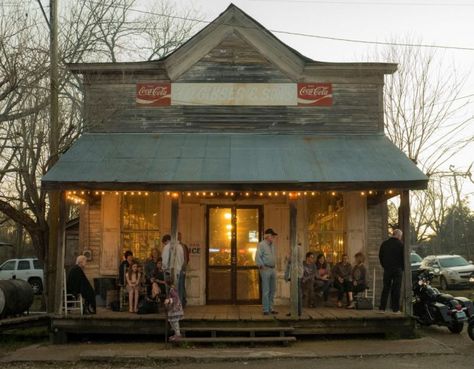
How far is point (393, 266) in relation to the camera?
1169 centimetres

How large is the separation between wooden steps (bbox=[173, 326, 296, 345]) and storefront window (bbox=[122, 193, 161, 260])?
3319mm

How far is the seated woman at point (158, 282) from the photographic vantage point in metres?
11.6

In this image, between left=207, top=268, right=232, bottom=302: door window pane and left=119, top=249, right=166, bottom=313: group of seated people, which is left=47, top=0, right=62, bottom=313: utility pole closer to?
left=119, top=249, right=166, bottom=313: group of seated people

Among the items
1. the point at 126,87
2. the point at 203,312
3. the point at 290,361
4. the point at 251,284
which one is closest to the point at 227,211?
the point at 251,284

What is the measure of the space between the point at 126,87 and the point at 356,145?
557 centimetres

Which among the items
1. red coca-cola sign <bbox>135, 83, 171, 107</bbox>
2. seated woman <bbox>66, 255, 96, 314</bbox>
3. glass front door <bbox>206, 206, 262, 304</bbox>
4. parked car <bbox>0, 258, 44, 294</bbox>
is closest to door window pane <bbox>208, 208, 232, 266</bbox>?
glass front door <bbox>206, 206, 262, 304</bbox>

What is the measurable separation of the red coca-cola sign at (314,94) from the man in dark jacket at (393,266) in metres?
3.78

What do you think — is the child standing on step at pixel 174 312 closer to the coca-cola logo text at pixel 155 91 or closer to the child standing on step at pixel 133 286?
the child standing on step at pixel 133 286

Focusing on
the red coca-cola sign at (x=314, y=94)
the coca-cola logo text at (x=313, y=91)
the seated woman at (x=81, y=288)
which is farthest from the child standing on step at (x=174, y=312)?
the coca-cola logo text at (x=313, y=91)

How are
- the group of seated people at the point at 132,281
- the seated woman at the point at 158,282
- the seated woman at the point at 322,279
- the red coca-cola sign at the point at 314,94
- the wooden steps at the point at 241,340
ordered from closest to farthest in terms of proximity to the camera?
the wooden steps at the point at 241,340, the group of seated people at the point at 132,281, the seated woman at the point at 158,282, the seated woman at the point at 322,279, the red coca-cola sign at the point at 314,94

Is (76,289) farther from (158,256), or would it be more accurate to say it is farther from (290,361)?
(290,361)

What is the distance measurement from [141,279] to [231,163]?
10.3 feet

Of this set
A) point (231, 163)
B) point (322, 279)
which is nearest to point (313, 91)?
point (231, 163)

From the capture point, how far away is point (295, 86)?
1381cm
